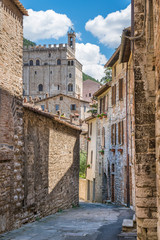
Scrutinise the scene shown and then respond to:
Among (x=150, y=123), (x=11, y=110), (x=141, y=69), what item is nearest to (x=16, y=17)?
(x=11, y=110)

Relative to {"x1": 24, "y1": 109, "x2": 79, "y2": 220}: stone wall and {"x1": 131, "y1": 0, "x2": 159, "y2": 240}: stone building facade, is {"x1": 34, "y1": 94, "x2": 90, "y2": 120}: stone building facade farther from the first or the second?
{"x1": 131, "y1": 0, "x2": 159, "y2": 240}: stone building facade

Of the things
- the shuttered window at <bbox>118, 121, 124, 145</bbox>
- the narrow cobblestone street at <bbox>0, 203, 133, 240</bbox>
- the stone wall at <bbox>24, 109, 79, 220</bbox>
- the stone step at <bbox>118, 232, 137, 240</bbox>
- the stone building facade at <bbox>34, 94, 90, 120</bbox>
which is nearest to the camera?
the stone step at <bbox>118, 232, 137, 240</bbox>

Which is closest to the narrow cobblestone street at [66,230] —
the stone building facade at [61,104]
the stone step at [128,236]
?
the stone step at [128,236]

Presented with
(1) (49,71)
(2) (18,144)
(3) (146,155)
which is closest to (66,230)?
(2) (18,144)

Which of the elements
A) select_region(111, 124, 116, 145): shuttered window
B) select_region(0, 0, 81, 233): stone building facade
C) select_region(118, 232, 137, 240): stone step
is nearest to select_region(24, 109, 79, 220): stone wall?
select_region(0, 0, 81, 233): stone building facade

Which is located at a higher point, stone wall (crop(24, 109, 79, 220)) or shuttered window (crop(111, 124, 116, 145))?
shuttered window (crop(111, 124, 116, 145))

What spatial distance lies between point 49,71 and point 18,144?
2719 inches

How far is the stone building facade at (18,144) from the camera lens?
8727mm

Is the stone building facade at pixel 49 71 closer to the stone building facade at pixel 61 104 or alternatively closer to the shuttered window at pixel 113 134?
the stone building facade at pixel 61 104

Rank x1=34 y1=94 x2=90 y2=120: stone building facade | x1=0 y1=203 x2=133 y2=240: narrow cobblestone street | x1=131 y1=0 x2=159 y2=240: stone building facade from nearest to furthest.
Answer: x1=131 y1=0 x2=159 y2=240: stone building facade → x1=0 y1=203 x2=133 y2=240: narrow cobblestone street → x1=34 y1=94 x2=90 y2=120: stone building facade

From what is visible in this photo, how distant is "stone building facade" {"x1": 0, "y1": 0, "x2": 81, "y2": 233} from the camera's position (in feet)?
28.6

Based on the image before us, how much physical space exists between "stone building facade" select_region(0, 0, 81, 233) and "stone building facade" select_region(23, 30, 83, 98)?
63959 millimetres

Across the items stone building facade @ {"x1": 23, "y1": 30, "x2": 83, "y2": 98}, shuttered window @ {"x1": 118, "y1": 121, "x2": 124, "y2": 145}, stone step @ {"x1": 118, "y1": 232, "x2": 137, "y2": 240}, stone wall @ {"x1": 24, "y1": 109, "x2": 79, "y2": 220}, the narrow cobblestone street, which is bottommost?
the narrow cobblestone street

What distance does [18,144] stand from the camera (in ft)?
31.3
